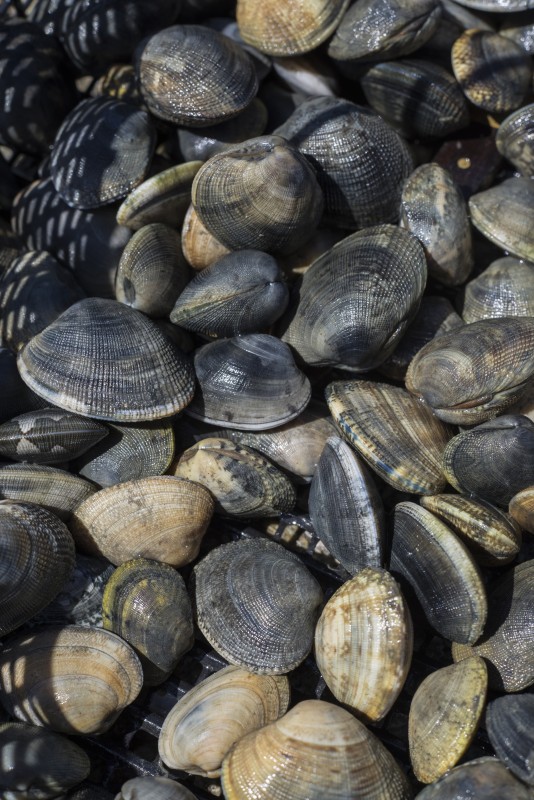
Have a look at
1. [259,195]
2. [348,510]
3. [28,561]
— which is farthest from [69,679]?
[259,195]

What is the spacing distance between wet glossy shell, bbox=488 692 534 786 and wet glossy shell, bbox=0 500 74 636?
1480mm

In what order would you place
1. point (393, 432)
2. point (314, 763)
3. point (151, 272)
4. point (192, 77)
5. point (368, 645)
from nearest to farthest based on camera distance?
point (314, 763)
point (368, 645)
point (393, 432)
point (151, 272)
point (192, 77)

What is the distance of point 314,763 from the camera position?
2.03 meters

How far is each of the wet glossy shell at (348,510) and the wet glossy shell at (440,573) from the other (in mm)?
88

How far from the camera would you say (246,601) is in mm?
2375

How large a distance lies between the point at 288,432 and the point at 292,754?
116cm

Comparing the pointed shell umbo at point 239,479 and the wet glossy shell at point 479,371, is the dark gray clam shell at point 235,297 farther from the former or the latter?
the wet glossy shell at point 479,371

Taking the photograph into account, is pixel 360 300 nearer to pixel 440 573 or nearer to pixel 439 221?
pixel 439 221

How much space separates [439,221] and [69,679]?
224 cm

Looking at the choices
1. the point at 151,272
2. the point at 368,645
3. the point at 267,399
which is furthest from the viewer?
the point at 151,272

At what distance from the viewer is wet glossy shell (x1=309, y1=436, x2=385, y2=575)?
95.0 inches

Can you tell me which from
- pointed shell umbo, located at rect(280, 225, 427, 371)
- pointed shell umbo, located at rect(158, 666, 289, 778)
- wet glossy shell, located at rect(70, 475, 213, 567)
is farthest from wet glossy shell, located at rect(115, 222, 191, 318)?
pointed shell umbo, located at rect(158, 666, 289, 778)

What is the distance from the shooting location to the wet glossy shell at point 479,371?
254cm

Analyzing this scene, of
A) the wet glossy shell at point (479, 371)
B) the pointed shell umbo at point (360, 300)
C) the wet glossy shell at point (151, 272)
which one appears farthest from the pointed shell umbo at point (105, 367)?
the wet glossy shell at point (479, 371)
